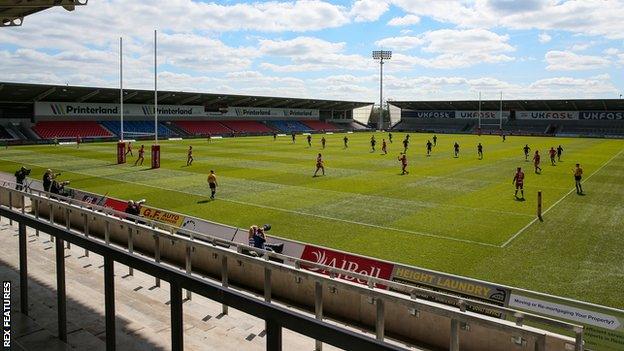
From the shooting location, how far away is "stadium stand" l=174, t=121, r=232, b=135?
85.4 meters

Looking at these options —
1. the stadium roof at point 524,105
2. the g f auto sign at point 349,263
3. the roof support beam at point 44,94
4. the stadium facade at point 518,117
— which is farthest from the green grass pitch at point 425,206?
the stadium facade at point 518,117

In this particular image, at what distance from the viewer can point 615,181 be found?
107 ft

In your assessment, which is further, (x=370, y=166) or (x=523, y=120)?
(x=523, y=120)

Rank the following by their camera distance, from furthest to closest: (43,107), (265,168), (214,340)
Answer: (43,107), (265,168), (214,340)

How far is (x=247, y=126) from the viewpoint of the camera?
9725cm

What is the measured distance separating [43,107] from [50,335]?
228 feet

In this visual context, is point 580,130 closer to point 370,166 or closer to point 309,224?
point 370,166

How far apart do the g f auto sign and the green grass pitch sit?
333 centimetres

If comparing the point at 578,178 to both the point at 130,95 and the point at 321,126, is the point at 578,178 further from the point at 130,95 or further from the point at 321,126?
the point at 321,126

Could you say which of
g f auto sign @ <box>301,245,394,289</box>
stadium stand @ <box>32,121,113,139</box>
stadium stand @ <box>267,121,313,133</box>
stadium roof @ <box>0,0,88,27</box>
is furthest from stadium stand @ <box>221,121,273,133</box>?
g f auto sign @ <box>301,245,394,289</box>

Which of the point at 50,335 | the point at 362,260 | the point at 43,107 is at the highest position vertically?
the point at 43,107

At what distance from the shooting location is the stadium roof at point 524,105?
96906 millimetres

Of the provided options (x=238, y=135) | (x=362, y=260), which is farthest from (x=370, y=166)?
(x=238, y=135)

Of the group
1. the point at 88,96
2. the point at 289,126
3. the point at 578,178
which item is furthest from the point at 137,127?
the point at 578,178
